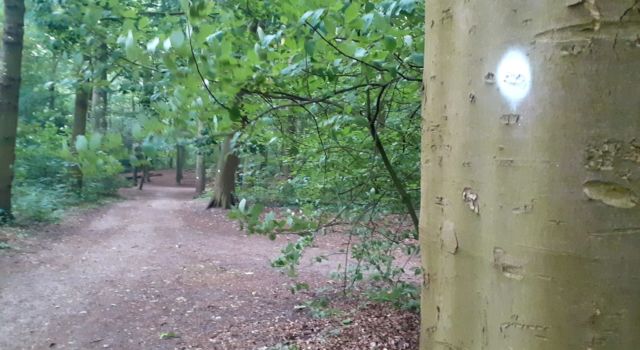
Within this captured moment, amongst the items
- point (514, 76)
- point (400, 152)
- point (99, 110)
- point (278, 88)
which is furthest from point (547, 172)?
point (99, 110)

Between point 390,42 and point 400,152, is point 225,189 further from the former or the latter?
point 390,42

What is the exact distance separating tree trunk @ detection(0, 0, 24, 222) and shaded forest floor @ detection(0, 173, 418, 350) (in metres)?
0.98

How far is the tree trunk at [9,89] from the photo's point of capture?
31.3 ft

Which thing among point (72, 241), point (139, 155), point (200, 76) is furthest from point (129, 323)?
point (72, 241)

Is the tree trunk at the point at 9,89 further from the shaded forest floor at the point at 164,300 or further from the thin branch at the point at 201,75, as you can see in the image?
the thin branch at the point at 201,75

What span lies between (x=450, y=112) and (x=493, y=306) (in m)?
0.37

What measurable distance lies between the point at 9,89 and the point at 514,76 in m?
10.9

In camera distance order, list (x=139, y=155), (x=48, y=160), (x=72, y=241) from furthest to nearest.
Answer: (x=48, y=160)
(x=72, y=241)
(x=139, y=155)

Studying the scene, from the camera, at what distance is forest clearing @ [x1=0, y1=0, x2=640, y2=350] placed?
2.69 feet

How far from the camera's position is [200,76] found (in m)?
1.91

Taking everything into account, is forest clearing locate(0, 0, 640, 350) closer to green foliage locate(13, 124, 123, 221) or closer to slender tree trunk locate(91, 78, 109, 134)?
green foliage locate(13, 124, 123, 221)

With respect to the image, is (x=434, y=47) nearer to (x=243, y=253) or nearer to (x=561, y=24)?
(x=561, y=24)

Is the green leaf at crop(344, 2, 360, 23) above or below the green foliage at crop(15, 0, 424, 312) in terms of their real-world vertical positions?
above

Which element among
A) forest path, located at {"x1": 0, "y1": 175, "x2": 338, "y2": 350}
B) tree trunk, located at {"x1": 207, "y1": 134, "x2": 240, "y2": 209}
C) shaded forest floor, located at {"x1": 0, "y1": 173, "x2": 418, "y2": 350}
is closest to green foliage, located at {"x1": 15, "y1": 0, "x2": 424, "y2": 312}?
shaded forest floor, located at {"x1": 0, "y1": 173, "x2": 418, "y2": 350}
